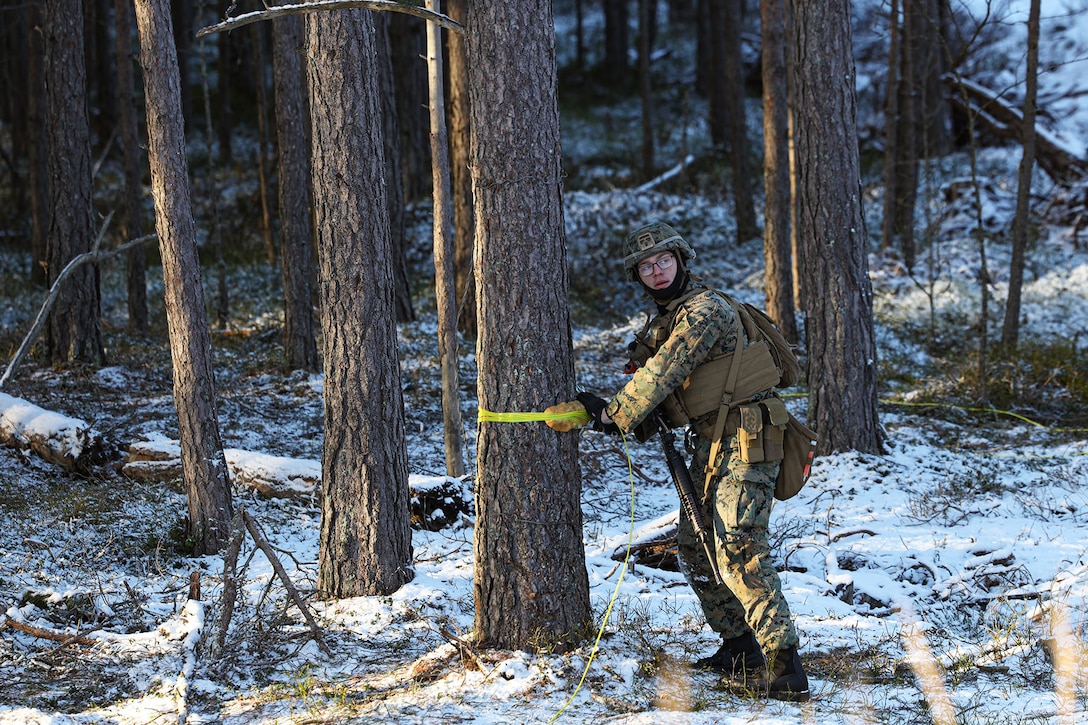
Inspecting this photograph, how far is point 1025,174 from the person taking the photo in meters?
11.8

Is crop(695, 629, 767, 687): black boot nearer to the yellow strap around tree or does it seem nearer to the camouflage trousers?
the camouflage trousers

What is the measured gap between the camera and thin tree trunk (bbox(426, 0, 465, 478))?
6863 mm

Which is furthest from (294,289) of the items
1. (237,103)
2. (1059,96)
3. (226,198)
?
(237,103)

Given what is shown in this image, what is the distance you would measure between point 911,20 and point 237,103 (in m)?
20.7

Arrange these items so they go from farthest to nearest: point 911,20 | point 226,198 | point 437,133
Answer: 1. point 226,198
2. point 911,20
3. point 437,133

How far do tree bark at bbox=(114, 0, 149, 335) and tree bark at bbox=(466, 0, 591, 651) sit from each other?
34.0ft

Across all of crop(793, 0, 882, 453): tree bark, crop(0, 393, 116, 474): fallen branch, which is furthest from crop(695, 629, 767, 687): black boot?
crop(0, 393, 116, 474): fallen branch

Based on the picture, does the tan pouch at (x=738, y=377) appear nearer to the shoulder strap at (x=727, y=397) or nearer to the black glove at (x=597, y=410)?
the shoulder strap at (x=727, y=397)

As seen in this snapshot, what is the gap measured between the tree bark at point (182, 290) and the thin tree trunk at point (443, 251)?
1.73 m

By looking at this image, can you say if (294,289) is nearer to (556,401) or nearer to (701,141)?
(556,401)

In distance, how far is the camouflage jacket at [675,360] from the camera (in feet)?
14.0

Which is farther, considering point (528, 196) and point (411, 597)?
point (411, 597)

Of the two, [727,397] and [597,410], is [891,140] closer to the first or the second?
[727,397]

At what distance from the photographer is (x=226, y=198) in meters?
21.7
